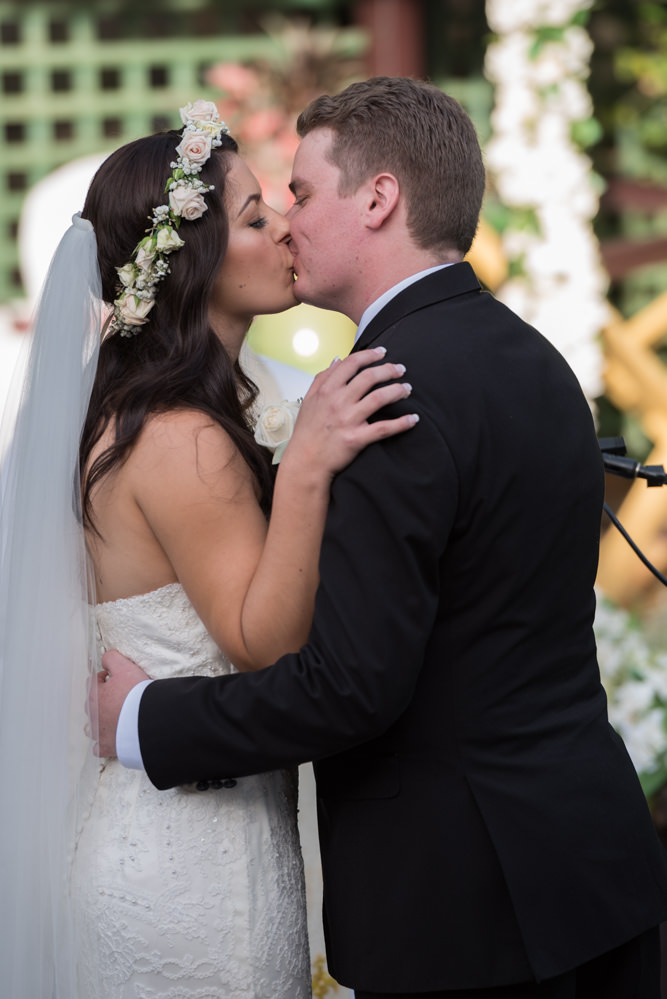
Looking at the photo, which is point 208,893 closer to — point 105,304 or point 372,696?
point 372,696

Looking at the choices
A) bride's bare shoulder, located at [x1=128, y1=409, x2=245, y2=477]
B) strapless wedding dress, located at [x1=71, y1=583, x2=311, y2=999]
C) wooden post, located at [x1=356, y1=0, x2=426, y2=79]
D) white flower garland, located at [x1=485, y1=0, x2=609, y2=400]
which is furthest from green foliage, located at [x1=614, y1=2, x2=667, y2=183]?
strapless wedding dress, located at [x1=71, y1=583, x2=311, y2=999]

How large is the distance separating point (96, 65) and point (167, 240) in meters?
4.55

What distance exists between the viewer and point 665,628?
4797 millimetres

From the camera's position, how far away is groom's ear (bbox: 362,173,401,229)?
1856 millimetres

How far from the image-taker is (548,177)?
15.6 feet

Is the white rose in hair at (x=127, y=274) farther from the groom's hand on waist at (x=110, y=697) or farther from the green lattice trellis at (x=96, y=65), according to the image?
the green lattice trellis at (x=96, y=65)

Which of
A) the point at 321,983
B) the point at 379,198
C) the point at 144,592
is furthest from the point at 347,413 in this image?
the point at 321,983

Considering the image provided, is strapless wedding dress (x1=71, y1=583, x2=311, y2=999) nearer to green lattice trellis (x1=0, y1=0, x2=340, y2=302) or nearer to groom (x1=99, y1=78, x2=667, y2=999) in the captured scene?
groom (x1=99, y1=78, x2=667, y2=999)

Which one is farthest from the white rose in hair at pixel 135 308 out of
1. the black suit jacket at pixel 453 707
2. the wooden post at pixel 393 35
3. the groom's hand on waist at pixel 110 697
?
the wooden post at pixel 393 35

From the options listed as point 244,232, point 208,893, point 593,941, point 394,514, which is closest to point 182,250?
point 244,232

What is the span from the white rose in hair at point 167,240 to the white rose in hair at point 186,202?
36mm

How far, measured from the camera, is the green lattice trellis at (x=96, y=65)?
5941 mm

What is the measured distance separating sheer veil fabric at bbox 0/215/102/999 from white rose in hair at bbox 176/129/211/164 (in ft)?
1.07

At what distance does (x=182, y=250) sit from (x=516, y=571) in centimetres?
89
